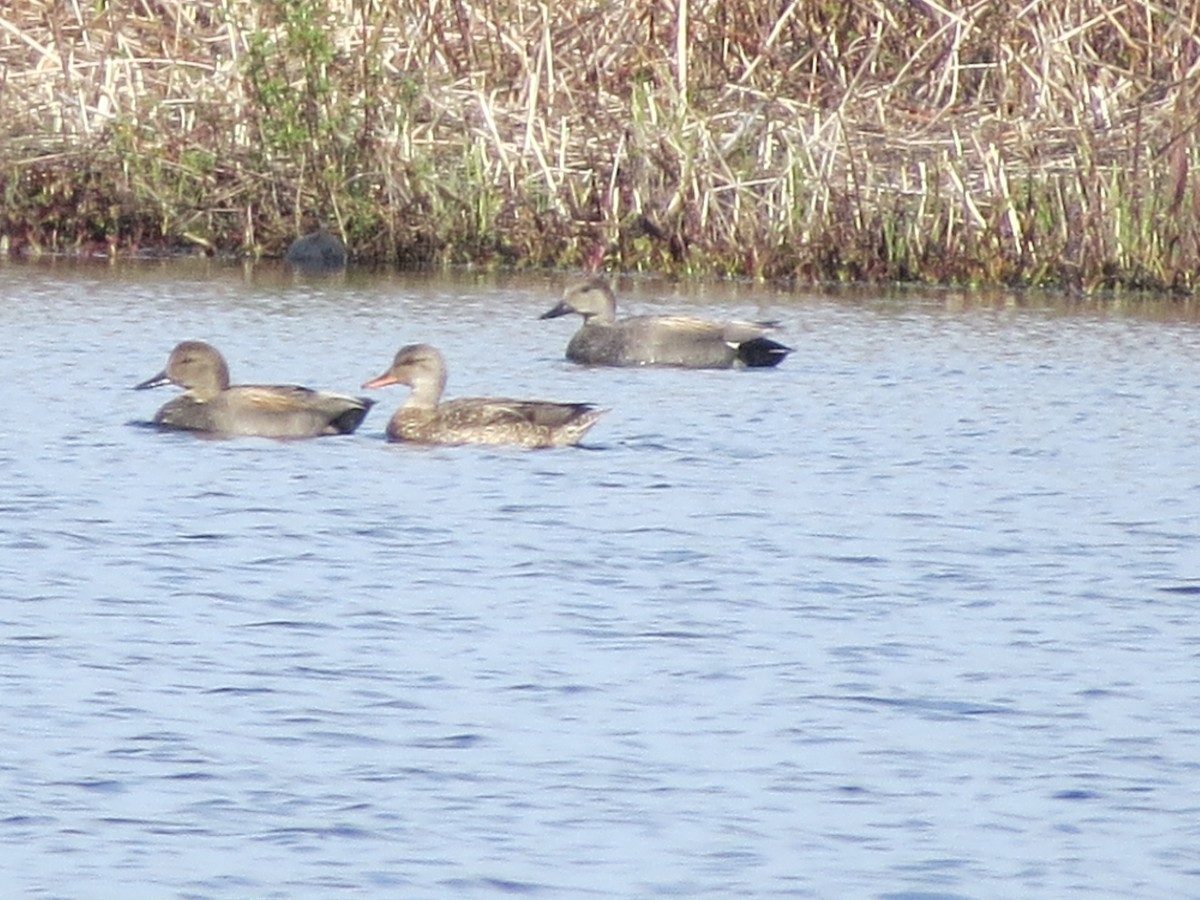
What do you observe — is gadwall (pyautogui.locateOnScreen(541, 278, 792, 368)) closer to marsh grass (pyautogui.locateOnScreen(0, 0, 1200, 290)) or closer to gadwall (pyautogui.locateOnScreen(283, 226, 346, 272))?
marsh grass (pyautogui.locateOnScreen(0, 0, 1200, 290))

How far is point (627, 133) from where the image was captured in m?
19.7

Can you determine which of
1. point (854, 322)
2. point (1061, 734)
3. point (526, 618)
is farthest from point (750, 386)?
point (1061, 734)

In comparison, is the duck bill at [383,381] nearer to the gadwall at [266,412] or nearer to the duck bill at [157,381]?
the gadwall at [266,412]

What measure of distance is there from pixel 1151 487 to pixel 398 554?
3126 mm

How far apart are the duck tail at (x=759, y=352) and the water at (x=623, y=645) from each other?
13.7 inches

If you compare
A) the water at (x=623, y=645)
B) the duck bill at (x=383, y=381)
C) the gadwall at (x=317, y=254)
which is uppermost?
the gadwall at (x=317, y=254)

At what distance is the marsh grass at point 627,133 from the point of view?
18.9m

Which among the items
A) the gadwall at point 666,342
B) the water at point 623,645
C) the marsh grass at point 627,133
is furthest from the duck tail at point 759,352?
the marsh grass at point 627,133

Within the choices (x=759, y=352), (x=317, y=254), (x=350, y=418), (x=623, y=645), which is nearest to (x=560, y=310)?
(x=759, y=352)

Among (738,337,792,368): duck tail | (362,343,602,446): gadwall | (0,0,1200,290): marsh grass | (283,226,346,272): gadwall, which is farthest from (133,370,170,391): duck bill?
(283,226,346,272): gadwall

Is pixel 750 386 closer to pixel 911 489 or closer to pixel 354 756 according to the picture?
pixel 911 489

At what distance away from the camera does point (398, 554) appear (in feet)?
31.1

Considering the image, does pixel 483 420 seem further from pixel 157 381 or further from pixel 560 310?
pixel 560 310

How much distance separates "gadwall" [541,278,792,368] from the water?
30 cm
